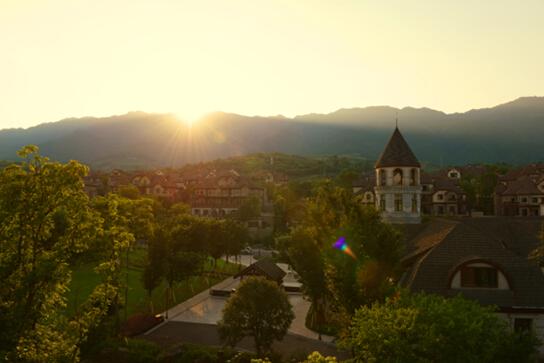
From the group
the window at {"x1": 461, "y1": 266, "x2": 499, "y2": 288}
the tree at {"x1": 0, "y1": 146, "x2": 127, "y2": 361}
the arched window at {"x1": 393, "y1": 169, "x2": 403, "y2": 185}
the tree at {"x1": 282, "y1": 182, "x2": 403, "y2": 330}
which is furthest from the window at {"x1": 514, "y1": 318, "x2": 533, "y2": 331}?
the tree at {"x1": 0, "y1": 146, "x2": 127, "y2": 361}

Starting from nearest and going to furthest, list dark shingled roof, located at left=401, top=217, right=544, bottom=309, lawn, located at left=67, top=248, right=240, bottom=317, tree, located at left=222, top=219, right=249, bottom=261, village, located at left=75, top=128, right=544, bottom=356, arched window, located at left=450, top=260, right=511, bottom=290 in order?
dark shingled roof, located at left=401, top=217, right=544, bottom=309 < village, located at left=75, top=128, right=544, bottom=356 < arched window, located at left=450, top=260, right=511, bottom=290 < lawn, located at left=67, top=248, right=240, bottom=317 < tree, located at left=222, top=219, right=249, bottom=261

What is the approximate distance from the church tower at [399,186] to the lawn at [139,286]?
75.2ft

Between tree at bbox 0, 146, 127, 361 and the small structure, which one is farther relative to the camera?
the small structure

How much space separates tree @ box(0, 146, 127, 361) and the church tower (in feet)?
96.4

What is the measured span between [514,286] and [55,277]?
24337mm

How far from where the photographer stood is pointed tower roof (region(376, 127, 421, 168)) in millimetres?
41312

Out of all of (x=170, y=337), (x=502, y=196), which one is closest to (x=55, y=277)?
(x=170, y=337)

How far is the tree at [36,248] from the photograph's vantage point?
49.9 ft

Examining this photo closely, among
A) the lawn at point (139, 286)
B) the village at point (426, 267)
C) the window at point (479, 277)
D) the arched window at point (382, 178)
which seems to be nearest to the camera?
the village at point (426, 267)

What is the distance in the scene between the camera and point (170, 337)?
1412 inches

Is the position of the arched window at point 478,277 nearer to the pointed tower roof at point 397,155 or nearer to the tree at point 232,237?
the pointed tower roof at point 397,155

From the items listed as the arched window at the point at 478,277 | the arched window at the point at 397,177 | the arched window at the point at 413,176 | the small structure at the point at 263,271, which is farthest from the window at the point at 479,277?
the small structure at the point at 263,271

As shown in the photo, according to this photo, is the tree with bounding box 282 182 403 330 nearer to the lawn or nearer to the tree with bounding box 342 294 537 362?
the tree with bounding box 342 294 537 362

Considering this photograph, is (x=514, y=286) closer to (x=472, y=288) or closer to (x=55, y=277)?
(x=472, y=288)
